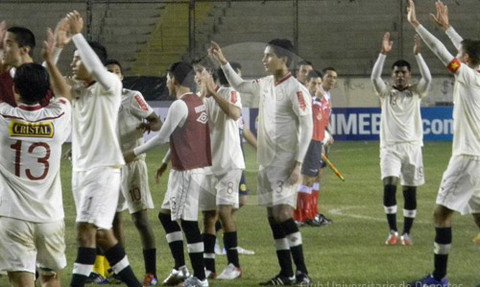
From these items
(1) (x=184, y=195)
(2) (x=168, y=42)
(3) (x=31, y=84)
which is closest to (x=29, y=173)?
(3) (x=31, y=84)

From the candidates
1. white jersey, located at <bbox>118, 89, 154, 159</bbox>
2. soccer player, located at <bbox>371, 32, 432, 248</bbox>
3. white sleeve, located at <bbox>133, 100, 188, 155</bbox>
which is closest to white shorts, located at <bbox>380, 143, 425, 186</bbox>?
soccer player, located at <bbox>371, 32, 432, 248</bbox>

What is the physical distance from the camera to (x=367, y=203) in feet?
56.0

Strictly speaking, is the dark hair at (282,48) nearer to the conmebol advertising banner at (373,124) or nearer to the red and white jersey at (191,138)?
the red and white jersey at (191,138)

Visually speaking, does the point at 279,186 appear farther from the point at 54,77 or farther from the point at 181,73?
the point at 54,77

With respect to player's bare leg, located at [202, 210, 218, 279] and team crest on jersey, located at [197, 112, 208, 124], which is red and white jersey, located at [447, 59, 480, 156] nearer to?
team crest on jersey, located at [197, 112, 208, 124]

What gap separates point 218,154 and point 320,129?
14.2 feet

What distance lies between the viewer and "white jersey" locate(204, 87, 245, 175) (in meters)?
10.7

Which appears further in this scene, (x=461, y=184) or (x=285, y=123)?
(x=285, y=123)

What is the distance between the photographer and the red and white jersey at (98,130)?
27.1 ft

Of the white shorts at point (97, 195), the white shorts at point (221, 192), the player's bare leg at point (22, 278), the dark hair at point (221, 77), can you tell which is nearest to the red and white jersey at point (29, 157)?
the player's bare leg at point (22, 278)

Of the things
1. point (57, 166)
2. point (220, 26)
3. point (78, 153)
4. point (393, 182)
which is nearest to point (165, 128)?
point (78, 153)

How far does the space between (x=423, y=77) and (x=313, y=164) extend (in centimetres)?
296

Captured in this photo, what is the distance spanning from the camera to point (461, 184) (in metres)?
9.68

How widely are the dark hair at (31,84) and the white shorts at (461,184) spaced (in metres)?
4.17
